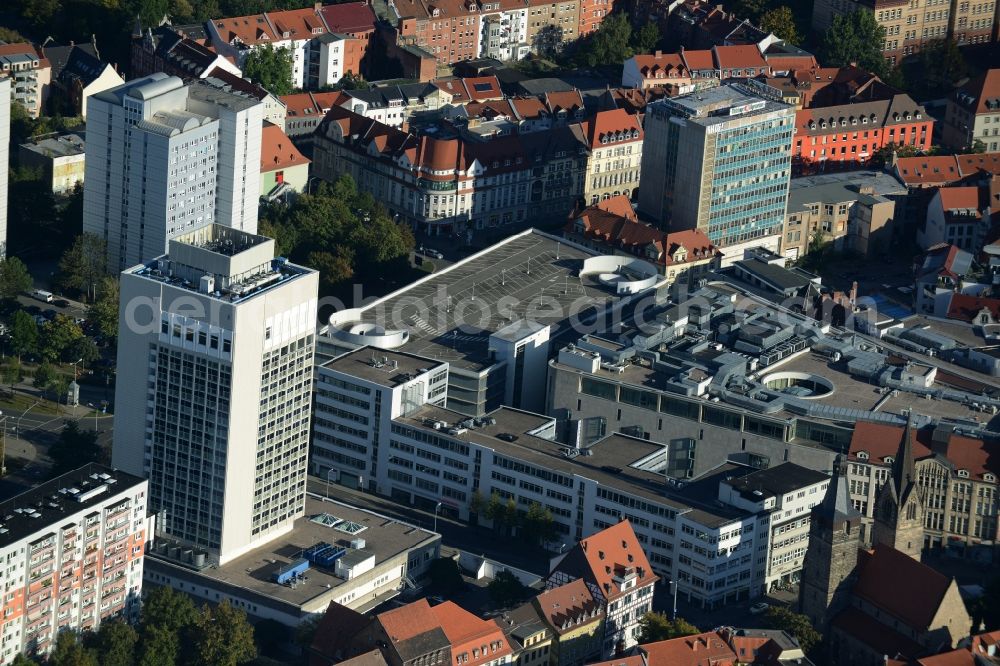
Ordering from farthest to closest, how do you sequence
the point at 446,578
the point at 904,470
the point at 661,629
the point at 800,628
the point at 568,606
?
1. the point at 446,578
2. the point at 904,470
3. the point at 800,628
4. the point at 661,629
5. the point at 568,606

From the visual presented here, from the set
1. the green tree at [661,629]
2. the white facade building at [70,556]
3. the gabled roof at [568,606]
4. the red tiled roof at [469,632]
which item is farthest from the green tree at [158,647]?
the green tree at [661,629]

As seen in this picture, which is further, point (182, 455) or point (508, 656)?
point (182, 455)

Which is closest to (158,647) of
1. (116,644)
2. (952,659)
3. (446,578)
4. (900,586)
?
(116,644)

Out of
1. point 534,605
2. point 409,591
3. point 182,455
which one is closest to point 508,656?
point 534,605

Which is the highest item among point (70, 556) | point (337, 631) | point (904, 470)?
point (904, 470)

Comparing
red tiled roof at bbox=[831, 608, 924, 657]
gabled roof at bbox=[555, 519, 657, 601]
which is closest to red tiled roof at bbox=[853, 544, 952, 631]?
red tiled roof at bbox=[831, 608, 924, 657]

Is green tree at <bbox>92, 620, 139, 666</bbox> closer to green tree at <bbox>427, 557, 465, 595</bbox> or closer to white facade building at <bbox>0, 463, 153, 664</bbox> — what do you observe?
white facade building at <bbox>0, 463, 153, 664</bbox>

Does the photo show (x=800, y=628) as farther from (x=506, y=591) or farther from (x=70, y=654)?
(x=70, y=654)

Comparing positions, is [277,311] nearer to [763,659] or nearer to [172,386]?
[172,386]
